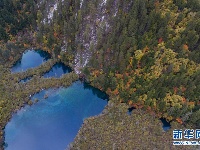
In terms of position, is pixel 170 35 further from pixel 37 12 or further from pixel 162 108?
pixel 37 12

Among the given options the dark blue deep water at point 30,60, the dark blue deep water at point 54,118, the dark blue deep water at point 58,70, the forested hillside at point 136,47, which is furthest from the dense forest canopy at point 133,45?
the dark blue deep water at point 54,118

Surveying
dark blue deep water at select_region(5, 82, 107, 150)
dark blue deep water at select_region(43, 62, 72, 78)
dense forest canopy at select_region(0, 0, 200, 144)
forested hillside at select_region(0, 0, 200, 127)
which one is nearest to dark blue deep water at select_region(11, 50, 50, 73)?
dense forest canopy at select_region(0, 0, 200, 144)

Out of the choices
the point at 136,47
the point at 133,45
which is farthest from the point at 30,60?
the point at 136,47

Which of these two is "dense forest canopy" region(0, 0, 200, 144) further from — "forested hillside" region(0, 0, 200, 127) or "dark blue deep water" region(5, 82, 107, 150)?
"dark blue deep water" region(5, 82, 107, 150)

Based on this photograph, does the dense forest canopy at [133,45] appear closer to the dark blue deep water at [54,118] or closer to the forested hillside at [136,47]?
the forested hillside at [136,47]

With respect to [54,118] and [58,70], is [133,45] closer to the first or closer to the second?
[58,70]

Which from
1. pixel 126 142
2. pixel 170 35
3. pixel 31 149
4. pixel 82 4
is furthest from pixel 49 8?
pixel 126 142
